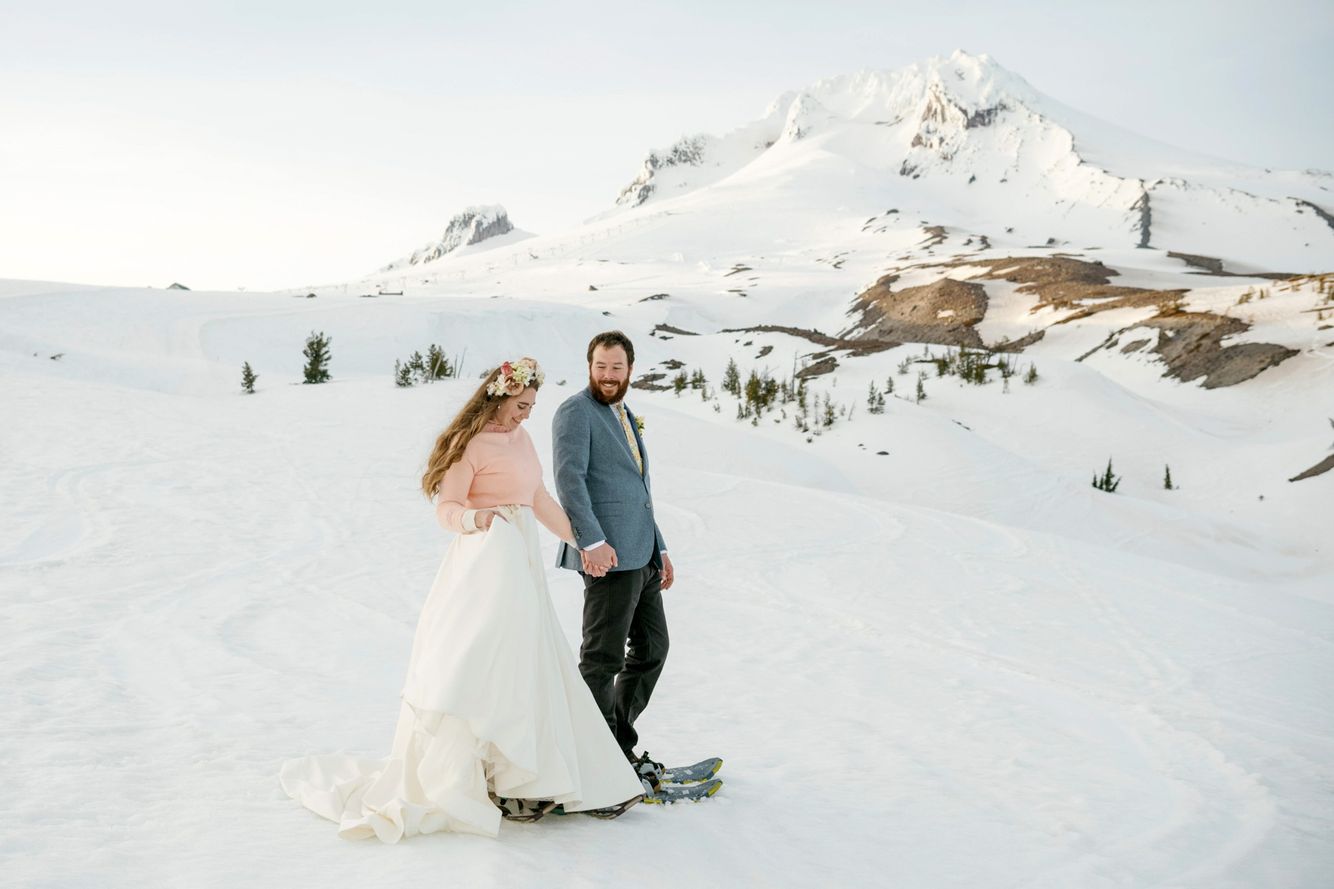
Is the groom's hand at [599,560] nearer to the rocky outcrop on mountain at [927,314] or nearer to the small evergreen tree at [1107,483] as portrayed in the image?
the small evergreen tree at [1107,483]

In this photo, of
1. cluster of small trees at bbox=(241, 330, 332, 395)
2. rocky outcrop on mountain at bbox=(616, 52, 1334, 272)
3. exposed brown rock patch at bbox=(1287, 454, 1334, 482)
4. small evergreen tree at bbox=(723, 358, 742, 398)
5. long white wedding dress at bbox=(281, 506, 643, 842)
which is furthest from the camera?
rocky outcrop on mountain at bbox=(616, 52, 1334, 272)

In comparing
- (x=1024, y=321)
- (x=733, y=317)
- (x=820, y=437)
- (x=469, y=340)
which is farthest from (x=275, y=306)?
(x=1024, y=321)

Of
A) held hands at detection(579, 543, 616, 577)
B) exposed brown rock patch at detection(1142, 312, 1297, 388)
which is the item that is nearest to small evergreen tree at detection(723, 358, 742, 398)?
exposed brown rock patch at detection(1142, 312, 1297, 388)

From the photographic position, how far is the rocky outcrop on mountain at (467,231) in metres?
88.1

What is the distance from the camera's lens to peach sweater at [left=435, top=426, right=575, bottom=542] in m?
Result: 3.17

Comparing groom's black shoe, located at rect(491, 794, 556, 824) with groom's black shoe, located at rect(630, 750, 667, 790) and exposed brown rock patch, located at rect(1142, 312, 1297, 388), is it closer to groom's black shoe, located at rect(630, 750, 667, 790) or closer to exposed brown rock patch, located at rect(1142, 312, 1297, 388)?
groom's black shoe, located at rect(630, 750, 667, 790)

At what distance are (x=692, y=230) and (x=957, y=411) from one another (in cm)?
4080

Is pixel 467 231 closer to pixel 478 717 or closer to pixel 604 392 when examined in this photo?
pixel 604 392

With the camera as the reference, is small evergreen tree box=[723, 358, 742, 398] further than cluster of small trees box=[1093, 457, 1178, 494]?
Yes

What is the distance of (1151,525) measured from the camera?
11195 millimetres

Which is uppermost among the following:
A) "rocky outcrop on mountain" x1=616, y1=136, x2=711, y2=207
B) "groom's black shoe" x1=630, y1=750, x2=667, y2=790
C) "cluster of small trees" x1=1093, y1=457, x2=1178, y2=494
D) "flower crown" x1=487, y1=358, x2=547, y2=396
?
"rocky outcrop on mountain" x1=616, y1=136, x2=711, y2=207

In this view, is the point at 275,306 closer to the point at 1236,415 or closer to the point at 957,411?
the point at 957,411

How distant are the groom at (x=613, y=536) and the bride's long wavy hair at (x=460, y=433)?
28cm

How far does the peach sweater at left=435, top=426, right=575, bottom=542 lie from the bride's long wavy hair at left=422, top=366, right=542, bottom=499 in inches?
1.0
